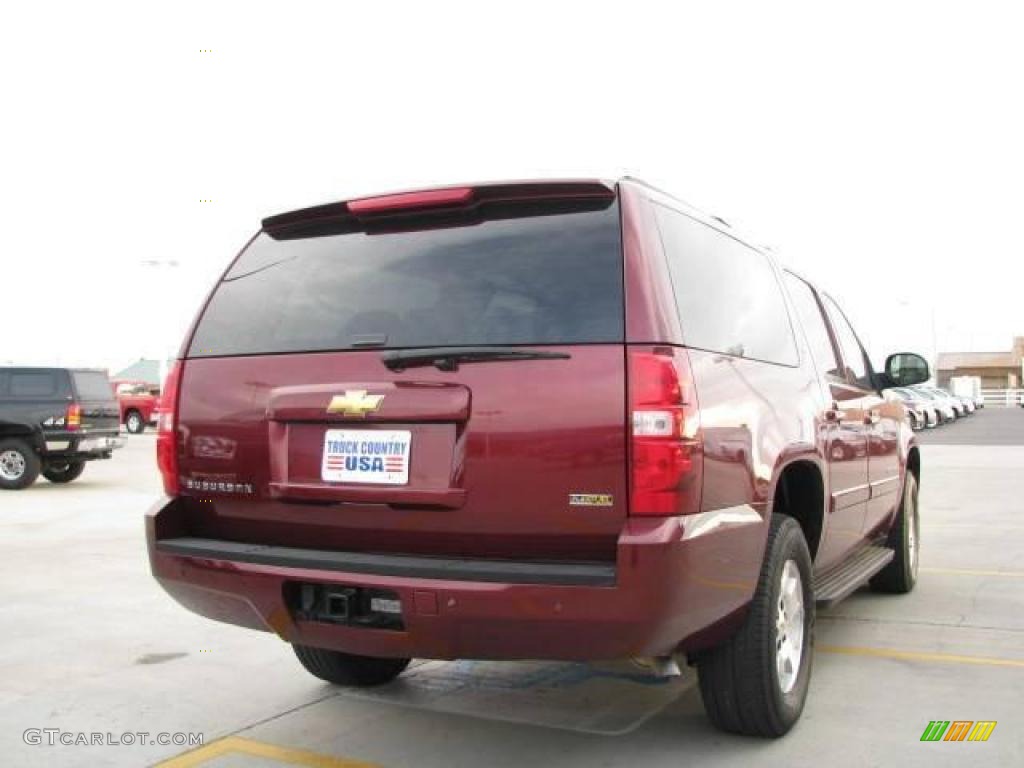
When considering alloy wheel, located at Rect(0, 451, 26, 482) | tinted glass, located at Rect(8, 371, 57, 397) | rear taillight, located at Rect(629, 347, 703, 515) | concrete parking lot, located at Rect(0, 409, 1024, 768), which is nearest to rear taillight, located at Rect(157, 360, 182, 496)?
concrete parking lot, located at Rect(0, 409, 1024, 768)

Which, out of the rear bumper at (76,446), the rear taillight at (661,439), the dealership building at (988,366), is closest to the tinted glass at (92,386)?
the rear bumper at (76,446)

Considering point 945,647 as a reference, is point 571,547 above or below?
above

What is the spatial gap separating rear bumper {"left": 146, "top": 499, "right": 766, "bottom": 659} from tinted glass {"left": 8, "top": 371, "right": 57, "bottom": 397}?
12.5 m

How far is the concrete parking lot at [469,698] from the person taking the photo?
12.1 feet

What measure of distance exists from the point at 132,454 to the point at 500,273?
842 inches

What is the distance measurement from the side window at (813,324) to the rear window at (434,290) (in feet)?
5.93

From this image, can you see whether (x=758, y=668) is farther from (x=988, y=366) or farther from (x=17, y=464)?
(x=988, y=366)

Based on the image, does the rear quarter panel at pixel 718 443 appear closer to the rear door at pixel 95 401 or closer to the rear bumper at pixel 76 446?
the rear bumper at pixel 76 446

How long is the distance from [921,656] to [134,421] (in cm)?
3197

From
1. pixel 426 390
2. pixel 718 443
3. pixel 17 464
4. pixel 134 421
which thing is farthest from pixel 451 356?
pixel 134 421

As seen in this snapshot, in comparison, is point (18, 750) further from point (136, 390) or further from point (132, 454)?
point (136, 390)

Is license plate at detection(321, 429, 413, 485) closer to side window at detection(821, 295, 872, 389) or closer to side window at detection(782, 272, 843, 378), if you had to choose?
side window at detection(782, 272, 843, 378)

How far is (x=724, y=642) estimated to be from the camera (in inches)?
138

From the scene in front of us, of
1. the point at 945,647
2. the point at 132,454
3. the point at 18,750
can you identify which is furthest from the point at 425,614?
the point at 132,454
